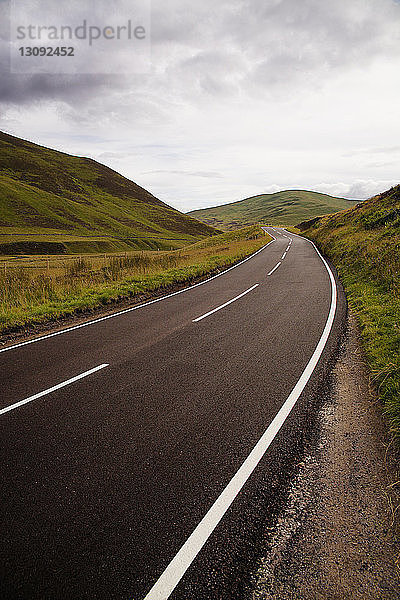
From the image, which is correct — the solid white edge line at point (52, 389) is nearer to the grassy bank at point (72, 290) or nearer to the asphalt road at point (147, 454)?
the asphalt road at point (147, 454)

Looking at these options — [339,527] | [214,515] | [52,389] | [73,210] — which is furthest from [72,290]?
[73,210]

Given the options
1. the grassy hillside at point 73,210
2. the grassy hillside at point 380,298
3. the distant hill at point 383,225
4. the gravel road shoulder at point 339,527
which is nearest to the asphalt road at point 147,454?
the gravel road shoulder at point 339,527

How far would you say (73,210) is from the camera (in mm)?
98812

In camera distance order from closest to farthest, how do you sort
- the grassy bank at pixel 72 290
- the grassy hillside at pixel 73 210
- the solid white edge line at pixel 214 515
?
the solid white edge line at pixel 214 515 < the grassy bank at pixel 72 290 < the grassy hillside at pixel 73 210

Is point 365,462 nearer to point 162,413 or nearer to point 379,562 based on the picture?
point 379,562

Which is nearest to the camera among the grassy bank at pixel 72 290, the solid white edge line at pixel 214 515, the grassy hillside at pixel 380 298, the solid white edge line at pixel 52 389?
the solid white edge line at pixel 214 515

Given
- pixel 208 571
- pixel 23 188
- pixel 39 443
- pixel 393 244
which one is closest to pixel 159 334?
pixel 39 443

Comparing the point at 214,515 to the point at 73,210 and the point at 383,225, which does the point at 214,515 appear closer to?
the point at 383,225

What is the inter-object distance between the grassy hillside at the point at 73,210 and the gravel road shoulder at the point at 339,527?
215ft

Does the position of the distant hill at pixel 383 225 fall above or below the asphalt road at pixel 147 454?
above

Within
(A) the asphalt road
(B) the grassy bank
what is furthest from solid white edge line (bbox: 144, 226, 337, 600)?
(B) the grassy bank

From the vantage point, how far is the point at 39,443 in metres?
3.72

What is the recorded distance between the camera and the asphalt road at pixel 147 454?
234 centimetres

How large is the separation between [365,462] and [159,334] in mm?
5042
